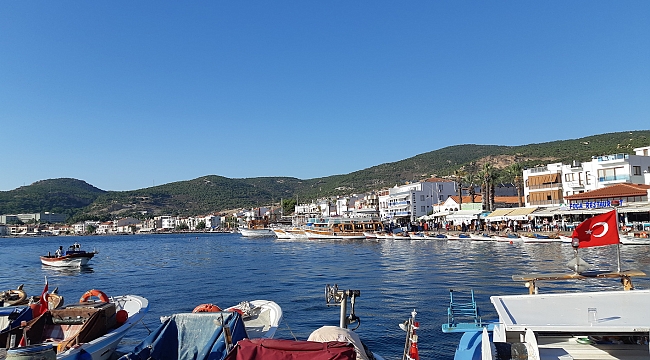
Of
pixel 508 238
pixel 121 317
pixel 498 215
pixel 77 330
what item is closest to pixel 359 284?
pixel 121 317

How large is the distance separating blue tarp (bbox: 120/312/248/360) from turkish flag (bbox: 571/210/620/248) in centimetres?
713

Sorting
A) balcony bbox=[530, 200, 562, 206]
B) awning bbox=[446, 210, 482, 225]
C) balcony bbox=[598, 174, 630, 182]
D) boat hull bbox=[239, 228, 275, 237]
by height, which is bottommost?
boat hull bbox=[239, 228, 275, 237]

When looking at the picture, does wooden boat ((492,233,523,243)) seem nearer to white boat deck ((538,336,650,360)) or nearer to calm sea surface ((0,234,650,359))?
calm sea surface ((0,234,650,359))

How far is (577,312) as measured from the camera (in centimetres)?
673

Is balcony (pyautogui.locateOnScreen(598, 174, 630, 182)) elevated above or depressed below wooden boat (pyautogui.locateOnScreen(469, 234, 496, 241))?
above

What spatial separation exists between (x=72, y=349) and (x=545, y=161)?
13564cm

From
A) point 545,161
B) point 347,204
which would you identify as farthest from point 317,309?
point 545,161

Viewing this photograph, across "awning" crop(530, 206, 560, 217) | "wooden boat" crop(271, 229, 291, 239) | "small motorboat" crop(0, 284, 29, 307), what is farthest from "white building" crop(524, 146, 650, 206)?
"small motorboat" crop(0, 284, 29, 307)

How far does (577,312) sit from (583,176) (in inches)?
2609

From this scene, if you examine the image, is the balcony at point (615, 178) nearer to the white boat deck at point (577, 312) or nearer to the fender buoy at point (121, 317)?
the white boat deck at point (577, 312)

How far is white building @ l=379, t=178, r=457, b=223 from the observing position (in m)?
97.7

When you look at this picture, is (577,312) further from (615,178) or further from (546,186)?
(546,186)

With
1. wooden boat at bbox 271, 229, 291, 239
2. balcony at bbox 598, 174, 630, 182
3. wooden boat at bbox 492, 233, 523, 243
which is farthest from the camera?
wooden boat at bbox 271, 229, 291, 239

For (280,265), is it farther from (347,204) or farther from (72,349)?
(347,204)
